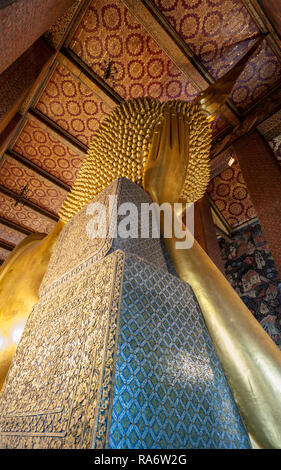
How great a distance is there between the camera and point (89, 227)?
2.85ft

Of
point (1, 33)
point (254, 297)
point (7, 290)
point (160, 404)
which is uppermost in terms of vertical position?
point (1, 33)

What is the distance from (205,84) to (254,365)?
3724 millimetres

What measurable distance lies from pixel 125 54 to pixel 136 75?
29 centimetres

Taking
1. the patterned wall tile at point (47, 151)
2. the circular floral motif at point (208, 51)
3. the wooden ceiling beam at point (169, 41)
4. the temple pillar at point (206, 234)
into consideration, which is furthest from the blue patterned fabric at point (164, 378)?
the patterned wall tile at point (47, 151)

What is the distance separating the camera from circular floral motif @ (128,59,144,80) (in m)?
3.16

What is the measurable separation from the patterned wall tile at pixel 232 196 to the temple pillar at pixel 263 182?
2.36 ft

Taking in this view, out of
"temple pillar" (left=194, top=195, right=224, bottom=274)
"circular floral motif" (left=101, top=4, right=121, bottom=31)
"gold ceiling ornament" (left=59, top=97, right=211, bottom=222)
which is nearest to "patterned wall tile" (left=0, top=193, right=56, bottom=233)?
"temple pillar" (left=194, top=195, right=224, bottom=274)

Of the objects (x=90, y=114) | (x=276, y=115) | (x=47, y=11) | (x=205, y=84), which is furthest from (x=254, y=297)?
(x=47, y=11)

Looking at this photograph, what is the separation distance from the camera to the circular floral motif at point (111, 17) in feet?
8.85

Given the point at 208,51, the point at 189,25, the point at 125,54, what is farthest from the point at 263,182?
the point at 125,54

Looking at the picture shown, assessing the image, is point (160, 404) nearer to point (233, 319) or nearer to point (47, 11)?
point (233, 319)

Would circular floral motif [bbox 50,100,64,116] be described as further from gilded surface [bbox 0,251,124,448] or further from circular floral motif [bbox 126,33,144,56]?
gilded surface [bbox 0,251,124,448]

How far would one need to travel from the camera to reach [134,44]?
2967mm

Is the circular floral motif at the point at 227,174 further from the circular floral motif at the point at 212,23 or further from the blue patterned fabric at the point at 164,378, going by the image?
the blue patterned fabric at the point at 164,378
